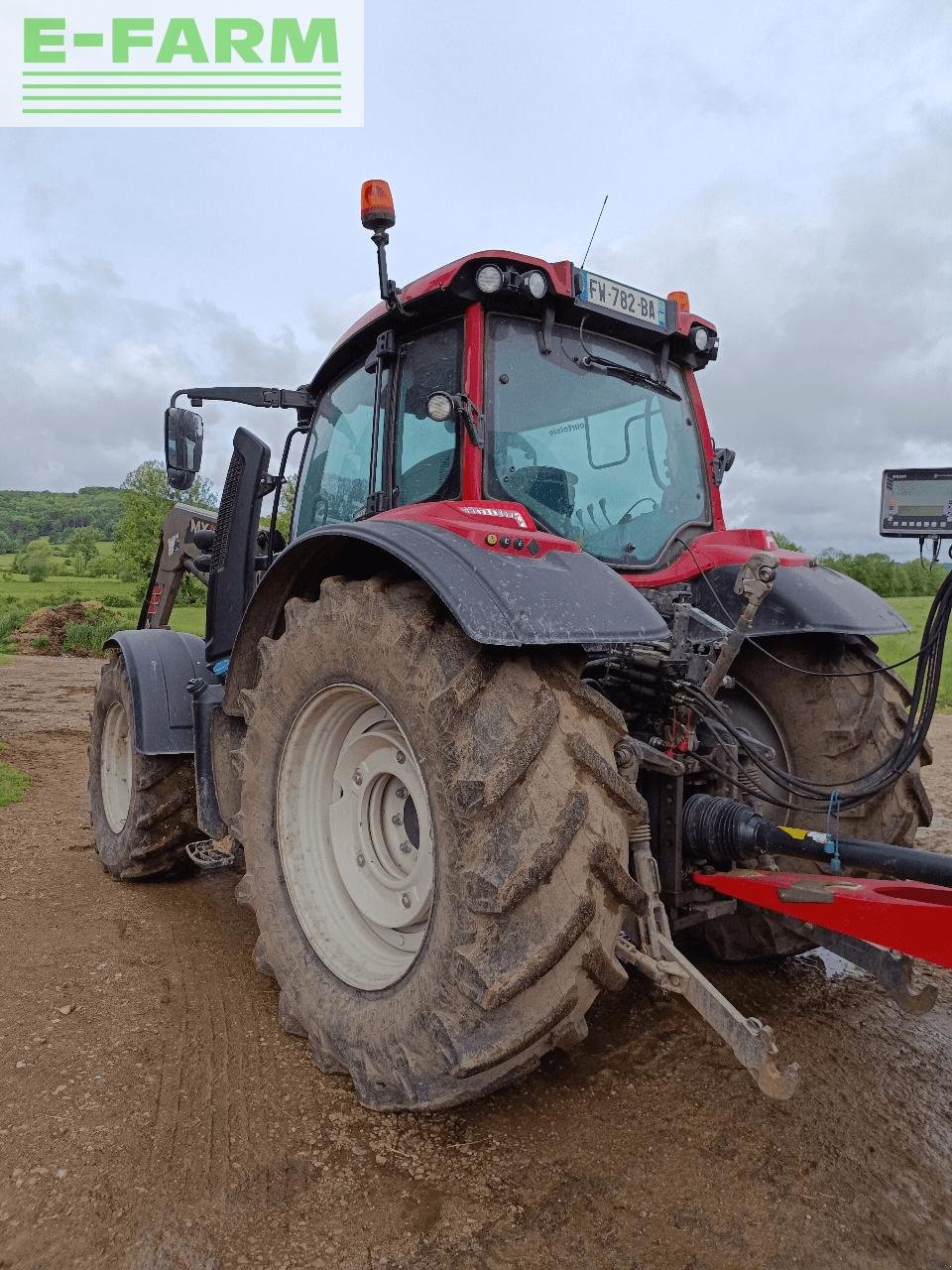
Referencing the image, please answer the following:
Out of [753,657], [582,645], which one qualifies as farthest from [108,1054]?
[753,657]

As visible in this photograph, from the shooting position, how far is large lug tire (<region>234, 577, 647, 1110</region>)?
184 centimetres

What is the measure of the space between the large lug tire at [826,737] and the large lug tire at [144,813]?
7.74ft

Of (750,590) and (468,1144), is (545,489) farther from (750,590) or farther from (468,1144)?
(468,1144)

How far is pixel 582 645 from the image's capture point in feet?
7.08

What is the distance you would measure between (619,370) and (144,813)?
2.75 metres

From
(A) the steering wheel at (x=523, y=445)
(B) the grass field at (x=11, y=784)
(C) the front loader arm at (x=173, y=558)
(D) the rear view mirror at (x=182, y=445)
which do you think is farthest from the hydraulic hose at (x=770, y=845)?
(B) the grass field at (x=11, y=784)

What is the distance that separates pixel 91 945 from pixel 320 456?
210 centimetres

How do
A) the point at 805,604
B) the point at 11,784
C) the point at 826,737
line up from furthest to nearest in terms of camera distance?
the point at 11,784 < the point at 826,737 < the point at 805,604

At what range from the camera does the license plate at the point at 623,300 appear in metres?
2.83

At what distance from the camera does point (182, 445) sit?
12.2 ft

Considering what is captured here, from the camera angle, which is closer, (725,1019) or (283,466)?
(725,1019)

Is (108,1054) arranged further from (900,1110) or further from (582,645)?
(900,1110)

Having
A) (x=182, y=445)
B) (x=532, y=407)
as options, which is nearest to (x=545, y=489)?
(x=532, y=407)

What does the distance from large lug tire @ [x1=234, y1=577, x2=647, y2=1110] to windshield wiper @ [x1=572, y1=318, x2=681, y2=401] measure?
122 cm
